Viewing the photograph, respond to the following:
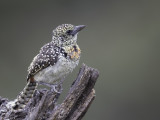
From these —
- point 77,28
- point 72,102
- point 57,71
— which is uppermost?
point 77,28

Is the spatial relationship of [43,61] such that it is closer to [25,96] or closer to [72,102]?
[25,96]

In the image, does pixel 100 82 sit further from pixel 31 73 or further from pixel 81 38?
pixel 31 73

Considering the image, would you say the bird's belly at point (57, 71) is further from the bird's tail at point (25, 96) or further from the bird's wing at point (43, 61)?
the bird's tail at point (25, 96)

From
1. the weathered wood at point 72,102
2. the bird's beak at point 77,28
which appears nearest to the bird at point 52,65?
the bird's beak at point 77,28

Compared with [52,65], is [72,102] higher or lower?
lower

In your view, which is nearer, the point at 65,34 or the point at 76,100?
the point at 76,100

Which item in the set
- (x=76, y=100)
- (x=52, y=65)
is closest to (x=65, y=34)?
(x=52, y=65)

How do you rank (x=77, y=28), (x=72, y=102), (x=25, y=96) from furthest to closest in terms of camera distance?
(x=77, y=28)
(x=25, y=96)
(x=72, y=102)

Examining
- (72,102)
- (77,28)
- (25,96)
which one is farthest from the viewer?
(77,28)
